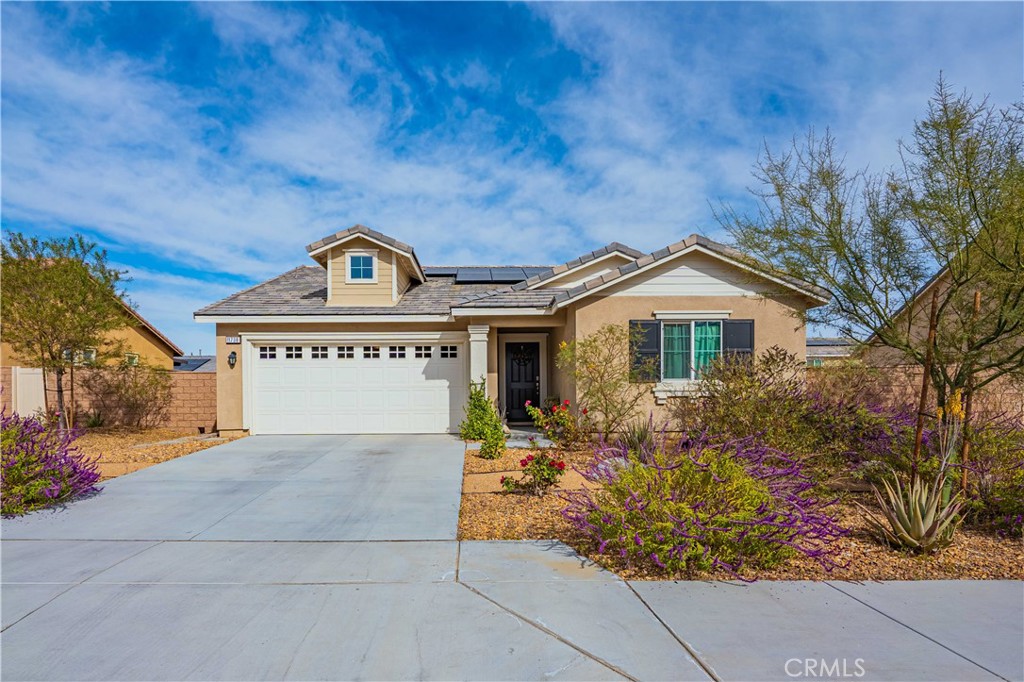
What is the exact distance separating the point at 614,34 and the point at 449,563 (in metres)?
9.07

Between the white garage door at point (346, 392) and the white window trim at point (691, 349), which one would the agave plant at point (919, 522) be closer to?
the white window trim at point (691, 349)

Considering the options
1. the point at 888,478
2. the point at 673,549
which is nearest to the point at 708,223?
the point at 888,478

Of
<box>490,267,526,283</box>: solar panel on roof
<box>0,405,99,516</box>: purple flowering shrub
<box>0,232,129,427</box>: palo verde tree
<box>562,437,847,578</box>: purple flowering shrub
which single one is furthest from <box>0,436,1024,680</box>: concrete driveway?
<box>490,267,526,283</box>: solar panel on roof

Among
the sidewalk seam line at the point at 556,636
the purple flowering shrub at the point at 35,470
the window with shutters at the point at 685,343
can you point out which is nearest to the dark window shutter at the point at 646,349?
the window with shutters at the point at 685,343

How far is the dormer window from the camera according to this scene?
13.5m

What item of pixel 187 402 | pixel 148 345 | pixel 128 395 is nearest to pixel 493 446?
pixel 187 402

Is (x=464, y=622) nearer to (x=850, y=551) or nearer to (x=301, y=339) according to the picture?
(x=850, y=551)

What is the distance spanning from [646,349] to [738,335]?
2.00 meters

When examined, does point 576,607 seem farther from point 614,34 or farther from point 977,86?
point 614,34

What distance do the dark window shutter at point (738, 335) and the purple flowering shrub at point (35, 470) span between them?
439 inches

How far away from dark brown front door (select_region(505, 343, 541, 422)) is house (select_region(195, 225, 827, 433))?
1.1 inches

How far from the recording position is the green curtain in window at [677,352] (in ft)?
35.7

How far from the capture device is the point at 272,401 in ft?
42.0

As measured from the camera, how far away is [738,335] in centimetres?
1090
